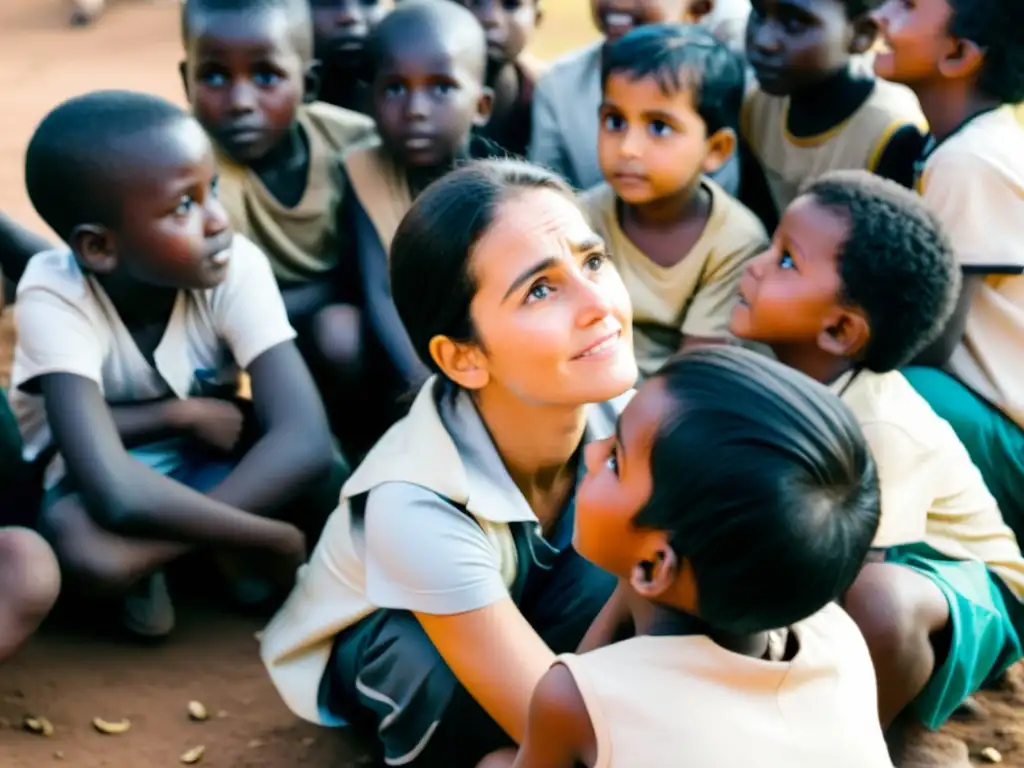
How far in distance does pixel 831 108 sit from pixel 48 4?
900cm

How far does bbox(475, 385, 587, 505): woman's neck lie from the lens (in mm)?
2037

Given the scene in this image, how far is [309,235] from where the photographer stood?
3270 mm

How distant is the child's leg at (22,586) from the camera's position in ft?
7.43

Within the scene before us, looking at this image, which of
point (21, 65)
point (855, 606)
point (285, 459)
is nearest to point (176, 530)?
point (285, 459)

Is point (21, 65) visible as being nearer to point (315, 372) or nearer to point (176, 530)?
point (315, 372)

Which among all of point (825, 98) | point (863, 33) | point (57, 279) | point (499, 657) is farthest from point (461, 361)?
point (863, 33)

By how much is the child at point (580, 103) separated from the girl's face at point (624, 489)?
2068mm

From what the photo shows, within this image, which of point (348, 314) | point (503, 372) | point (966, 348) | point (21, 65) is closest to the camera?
point (503, 372)

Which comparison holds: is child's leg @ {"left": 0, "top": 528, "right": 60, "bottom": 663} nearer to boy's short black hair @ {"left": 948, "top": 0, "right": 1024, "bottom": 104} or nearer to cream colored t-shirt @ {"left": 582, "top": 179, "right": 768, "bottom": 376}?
cream colored t-shirt @ {"left": 582, "top": 179, "right": 768, "bottom": 376}

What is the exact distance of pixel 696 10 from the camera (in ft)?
12.2

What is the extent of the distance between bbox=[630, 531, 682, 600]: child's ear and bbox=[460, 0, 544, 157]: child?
2.40 metres

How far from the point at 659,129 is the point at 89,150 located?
132cm

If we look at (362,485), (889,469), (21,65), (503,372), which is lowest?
(21,65)

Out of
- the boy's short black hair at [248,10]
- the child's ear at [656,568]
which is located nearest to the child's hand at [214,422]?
the boy's short black hair at [248,10]
